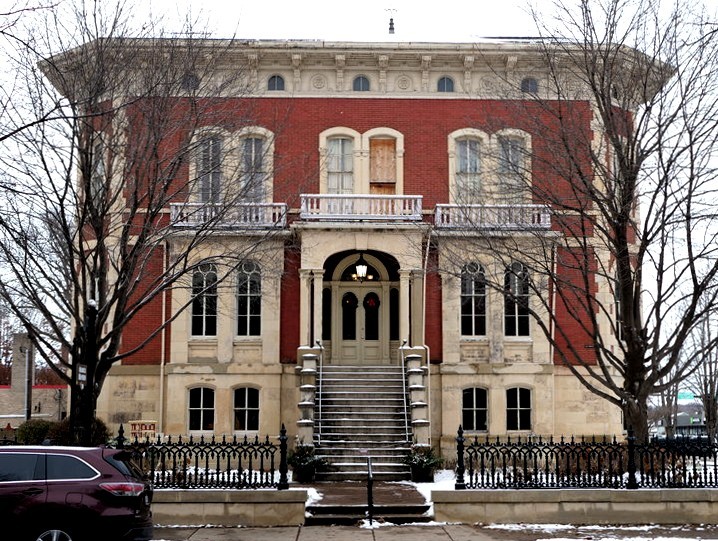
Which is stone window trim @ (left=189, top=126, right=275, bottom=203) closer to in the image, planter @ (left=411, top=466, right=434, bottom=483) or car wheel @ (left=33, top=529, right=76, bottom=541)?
planter @ (left=411, top=466, right=434, bottom=483)

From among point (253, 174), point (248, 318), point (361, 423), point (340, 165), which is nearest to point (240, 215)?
point (253, 174)

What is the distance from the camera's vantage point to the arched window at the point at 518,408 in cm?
2625

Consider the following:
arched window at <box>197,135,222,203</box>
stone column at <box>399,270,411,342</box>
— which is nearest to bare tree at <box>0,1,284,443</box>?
arched window at <box>197,135,222,203</box>

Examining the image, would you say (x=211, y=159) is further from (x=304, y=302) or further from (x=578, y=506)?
(x=578, y=506)


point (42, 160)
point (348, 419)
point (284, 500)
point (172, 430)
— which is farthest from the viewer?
point (172, 430)

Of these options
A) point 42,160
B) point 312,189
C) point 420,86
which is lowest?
point 42,160

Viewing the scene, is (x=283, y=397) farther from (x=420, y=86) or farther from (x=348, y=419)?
(x=420, y=86)

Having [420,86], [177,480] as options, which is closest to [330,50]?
[420,86]

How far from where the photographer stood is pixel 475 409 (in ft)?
85.9

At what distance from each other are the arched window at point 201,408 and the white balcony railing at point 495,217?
8.40 meters

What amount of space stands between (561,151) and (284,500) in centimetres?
940

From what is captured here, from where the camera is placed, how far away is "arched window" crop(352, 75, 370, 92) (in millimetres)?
27719

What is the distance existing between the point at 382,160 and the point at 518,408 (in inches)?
337

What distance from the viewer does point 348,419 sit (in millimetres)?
22672
